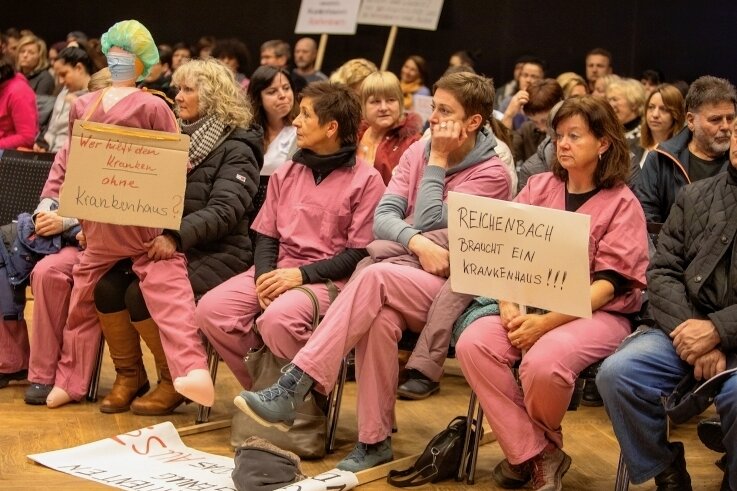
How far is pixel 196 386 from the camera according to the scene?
164 inches

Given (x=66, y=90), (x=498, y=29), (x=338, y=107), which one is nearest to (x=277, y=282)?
(x=338, y=107)

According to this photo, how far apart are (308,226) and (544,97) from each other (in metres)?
2.14

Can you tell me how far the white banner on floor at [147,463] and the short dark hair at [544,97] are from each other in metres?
2.80

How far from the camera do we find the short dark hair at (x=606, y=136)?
369 cm

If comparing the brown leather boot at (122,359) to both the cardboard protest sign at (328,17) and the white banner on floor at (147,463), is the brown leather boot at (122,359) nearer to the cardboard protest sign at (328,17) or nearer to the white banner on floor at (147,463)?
the white banner on floor at (147,463)

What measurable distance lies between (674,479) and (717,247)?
688 mm

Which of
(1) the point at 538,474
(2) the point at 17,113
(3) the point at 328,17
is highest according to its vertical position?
(3) the point at 328,17

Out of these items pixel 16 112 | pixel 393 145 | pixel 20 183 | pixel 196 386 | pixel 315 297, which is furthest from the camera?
pixel 16 112

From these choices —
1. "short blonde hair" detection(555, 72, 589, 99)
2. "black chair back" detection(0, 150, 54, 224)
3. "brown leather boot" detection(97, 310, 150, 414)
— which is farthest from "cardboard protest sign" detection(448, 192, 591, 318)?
"short blonde hair" detection(555, 72, 589, 99)

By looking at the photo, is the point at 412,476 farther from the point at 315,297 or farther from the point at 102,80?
the point at 102,80

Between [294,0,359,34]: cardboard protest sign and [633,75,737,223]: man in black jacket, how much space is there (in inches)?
222

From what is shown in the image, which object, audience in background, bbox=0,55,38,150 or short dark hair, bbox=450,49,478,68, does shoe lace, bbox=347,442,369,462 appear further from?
short dark hair, bbox=450,49,478,68

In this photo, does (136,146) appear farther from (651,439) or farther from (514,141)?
(514,141)

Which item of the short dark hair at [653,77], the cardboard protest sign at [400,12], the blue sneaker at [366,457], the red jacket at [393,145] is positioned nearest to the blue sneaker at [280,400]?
the blue sneaker at [366,457]
